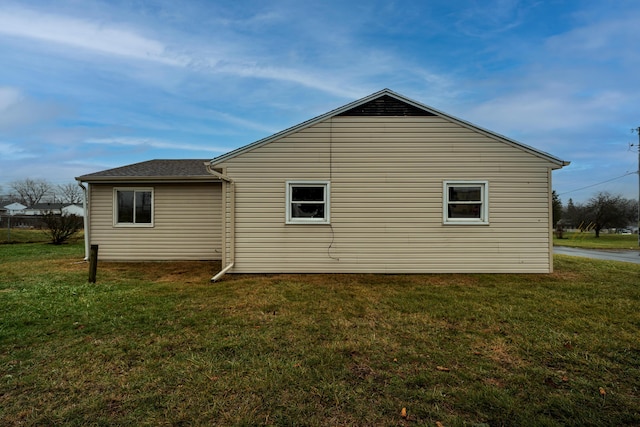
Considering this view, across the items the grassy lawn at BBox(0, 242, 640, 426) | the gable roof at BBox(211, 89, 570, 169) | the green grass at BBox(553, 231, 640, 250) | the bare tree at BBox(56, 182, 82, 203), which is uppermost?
the bare tree at BBox(56, 182, 82, 203)

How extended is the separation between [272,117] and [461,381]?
57.8ft

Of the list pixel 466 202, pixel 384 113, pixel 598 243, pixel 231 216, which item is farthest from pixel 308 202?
pixel 598 243

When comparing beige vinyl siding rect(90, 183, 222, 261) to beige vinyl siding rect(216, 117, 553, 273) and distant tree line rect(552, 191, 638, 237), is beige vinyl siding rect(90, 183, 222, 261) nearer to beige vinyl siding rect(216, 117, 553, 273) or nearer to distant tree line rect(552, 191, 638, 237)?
beige vinyl siding rect(216, 117, 553, 273)

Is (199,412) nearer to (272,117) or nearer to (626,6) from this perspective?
(626,6)

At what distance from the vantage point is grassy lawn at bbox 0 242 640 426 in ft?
7.55

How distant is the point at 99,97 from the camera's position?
15195 mm

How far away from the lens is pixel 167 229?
10.3 m

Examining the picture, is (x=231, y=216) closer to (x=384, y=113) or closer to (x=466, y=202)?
(x=384, y=113)

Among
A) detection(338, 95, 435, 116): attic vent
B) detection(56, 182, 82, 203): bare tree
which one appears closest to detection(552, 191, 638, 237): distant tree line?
detection(338, 95, 435, 116): attic vent

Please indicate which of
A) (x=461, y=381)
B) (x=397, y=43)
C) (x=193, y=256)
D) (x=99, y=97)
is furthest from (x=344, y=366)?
(x=99, y=97)

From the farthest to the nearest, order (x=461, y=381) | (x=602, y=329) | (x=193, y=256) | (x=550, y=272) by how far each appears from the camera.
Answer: (x=193, y=256)
(x=550, y=272)
(x=602, y=329)
(x=461, y=381)

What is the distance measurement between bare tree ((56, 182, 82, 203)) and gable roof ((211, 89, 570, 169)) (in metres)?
63.1

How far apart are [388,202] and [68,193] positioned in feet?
222

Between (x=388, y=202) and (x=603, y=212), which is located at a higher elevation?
(x=603, y=212)
